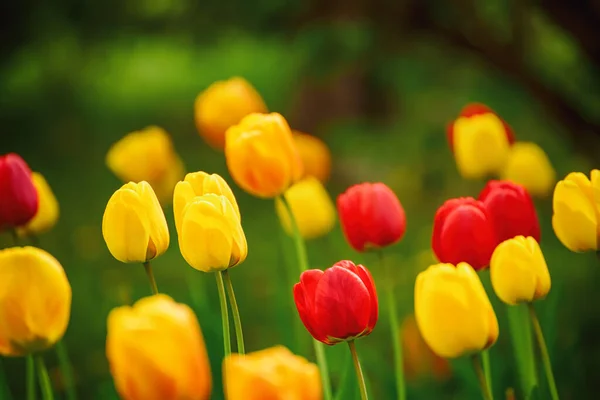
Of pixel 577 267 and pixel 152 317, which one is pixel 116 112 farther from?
pixel 152 317

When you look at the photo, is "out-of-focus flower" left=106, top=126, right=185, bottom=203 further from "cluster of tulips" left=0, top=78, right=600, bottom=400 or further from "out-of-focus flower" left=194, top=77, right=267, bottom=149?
"cluster of tulips" left=0, top=78, right=600, bottom=400

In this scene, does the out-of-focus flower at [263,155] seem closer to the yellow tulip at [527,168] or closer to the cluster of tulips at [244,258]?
the cluster of tulips at [244,258]

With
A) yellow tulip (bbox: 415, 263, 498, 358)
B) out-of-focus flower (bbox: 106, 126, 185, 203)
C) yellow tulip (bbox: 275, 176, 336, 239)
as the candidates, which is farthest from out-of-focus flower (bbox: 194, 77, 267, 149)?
yellow tulip (bbox: 415, 263, 498, 358)

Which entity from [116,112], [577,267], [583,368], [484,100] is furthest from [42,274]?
[116,112]

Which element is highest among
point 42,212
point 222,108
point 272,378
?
point 222,108

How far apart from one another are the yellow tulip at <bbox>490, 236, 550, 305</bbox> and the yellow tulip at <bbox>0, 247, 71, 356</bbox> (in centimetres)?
33

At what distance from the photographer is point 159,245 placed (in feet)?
1.94

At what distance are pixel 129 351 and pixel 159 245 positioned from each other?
0.20 m

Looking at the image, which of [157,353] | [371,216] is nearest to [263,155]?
[371,216]

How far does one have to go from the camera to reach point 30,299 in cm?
50

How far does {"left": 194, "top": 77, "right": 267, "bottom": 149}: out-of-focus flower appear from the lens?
1.06 m

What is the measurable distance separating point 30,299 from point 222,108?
23.6 inches

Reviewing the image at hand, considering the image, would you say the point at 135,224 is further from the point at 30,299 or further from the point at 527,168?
the point at 527,168

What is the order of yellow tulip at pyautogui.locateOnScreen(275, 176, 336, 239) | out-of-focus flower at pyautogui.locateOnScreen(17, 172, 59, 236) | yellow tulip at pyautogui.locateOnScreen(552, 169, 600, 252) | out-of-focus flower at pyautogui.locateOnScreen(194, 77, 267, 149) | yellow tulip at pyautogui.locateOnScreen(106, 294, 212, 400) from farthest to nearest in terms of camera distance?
out-of-focus flower at pyautogui.locateOnScreen(194, 77, 267, 149) → yellow tulip at pyautogui.locateOnScreen(275, 176, 336, 239) → out-of-focus flower at pyautogui.locateOnScreen(17, 172, 59, 236) → yellow tulip at pyautogui.locateOnScreen(552, 169, 600, 252) → yellow tulip at pyautogui.locateOnScreen(106, 294, 212, 400)
